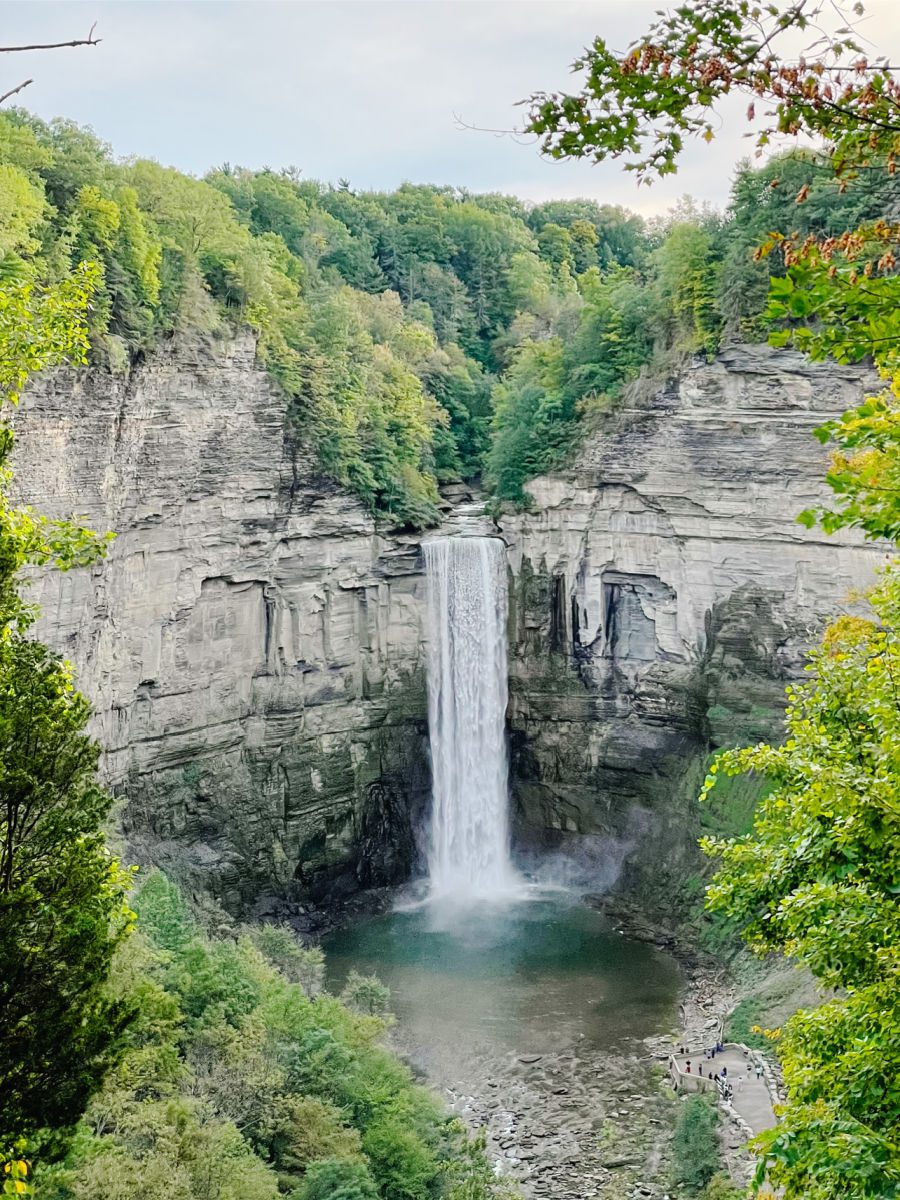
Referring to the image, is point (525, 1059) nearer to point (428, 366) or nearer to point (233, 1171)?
point (233, 1171)

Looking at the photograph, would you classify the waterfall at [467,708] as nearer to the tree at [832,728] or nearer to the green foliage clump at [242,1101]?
the green foliage clump at [242,1101]

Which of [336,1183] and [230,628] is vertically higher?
[230,628]

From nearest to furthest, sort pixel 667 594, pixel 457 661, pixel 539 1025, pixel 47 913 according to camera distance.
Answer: pixel 47 913, pixel 539 1025, pixel 667 594, pixel 457 661

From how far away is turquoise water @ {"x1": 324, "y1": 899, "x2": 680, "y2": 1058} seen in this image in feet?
96.4

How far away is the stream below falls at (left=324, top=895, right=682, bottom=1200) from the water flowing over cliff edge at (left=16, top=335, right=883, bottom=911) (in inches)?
135

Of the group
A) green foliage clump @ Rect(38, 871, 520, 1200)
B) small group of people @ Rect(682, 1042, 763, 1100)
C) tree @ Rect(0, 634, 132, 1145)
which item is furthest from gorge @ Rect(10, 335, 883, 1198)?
tree @ Rect(0, 634, 132, 1145)

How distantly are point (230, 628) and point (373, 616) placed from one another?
5.29 meters

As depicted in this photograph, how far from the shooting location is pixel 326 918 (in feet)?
120

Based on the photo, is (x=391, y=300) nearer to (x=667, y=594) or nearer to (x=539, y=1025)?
(x=667, y=594)

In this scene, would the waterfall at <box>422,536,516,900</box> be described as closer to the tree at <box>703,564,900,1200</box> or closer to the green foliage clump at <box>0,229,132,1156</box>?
the tree at <box>703,564,900,1200</box>

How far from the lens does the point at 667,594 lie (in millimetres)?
37250

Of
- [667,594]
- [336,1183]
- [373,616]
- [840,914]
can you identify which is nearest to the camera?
[840,914]

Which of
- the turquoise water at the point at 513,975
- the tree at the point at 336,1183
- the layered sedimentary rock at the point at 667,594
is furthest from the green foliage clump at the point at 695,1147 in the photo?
the layered sedimentary rock at the point at 667,594

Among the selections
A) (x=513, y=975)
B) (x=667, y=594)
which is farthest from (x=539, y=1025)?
(x=667, y=594)
